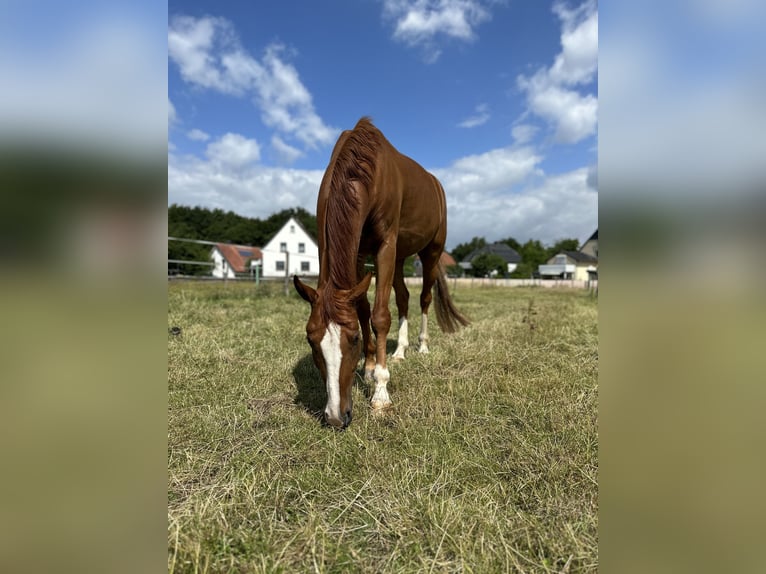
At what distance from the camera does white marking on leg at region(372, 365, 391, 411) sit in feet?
9.39

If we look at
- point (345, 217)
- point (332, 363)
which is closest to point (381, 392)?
point (332, 363)

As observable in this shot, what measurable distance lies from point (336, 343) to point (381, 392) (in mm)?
908

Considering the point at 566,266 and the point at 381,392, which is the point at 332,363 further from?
the point at 566,266

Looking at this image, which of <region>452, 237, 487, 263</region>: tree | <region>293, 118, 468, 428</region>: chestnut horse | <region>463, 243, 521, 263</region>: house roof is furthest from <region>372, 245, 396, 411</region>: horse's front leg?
<region>452, 237, 487, 263</region>: tree

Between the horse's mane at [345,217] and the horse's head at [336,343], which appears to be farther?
the horse's mane at [345,217]

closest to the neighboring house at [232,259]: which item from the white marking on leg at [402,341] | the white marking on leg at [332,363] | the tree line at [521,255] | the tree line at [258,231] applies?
the tree line at [258,231]

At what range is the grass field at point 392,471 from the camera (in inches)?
53.2

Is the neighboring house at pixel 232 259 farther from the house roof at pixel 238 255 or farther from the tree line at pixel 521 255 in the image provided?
the tree line at pixel 521 255

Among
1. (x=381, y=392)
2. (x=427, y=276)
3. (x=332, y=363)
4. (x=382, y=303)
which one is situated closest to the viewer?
(x=332, y=363)

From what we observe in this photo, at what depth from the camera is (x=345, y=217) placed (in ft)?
8.64

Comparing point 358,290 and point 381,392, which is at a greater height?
point 358,290

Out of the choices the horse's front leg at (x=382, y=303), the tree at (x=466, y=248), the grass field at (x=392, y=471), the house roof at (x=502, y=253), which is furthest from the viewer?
the tree at (x=466, y=248)

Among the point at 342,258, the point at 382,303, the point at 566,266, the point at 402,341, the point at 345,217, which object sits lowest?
the point at 402,341
